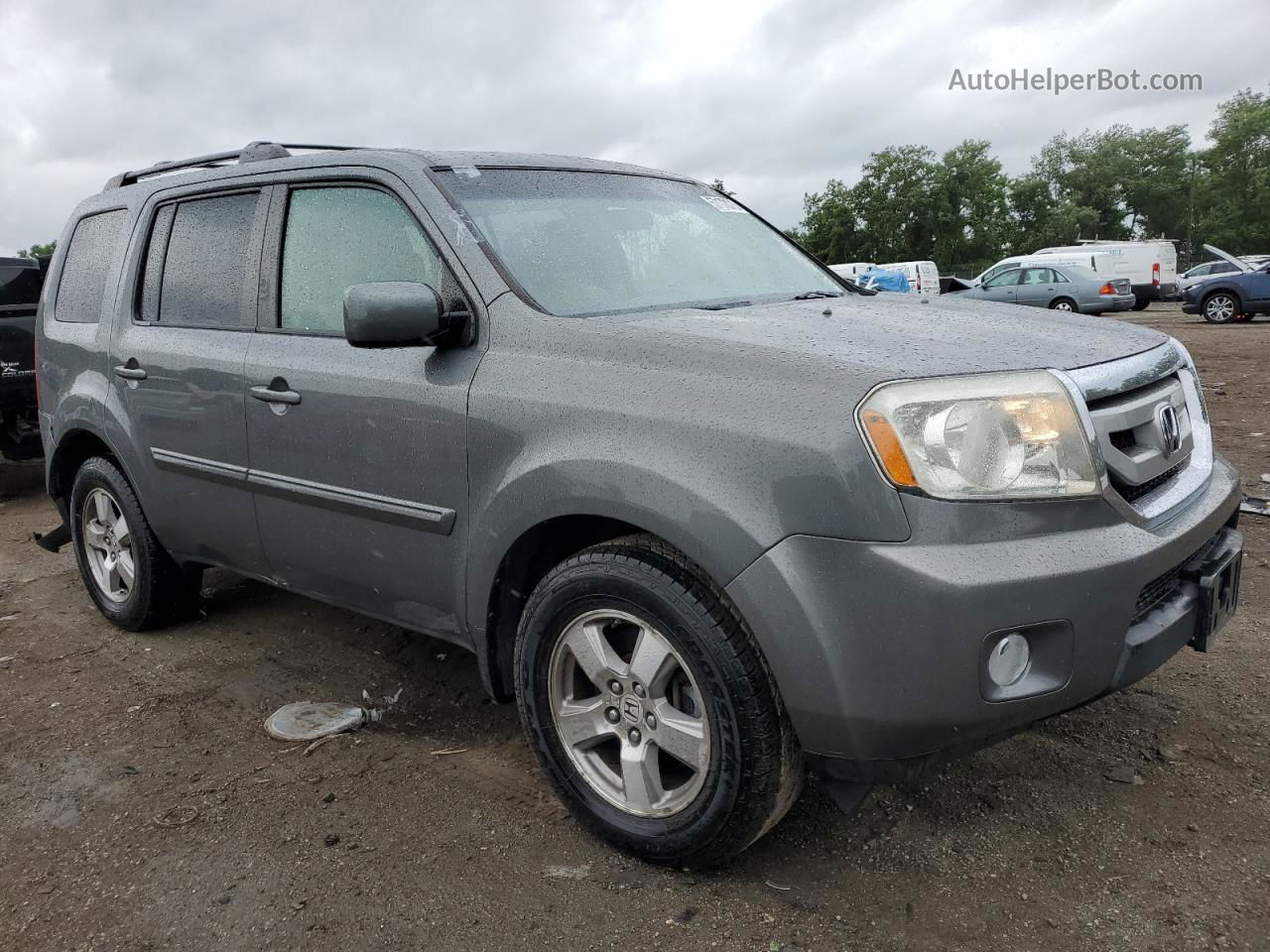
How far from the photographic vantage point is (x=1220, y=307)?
20172 millimetres

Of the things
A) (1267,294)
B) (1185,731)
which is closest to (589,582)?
(1185,731)

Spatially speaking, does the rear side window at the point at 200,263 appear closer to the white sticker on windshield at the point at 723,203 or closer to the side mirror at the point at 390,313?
the side mirror at the point at 390,313

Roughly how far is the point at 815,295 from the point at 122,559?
305cm

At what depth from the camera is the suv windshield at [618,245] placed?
2812 millimetres

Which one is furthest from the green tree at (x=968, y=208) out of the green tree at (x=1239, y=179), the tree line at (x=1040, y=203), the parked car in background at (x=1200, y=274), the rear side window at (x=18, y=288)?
the rear side window at (x=18, y=288)

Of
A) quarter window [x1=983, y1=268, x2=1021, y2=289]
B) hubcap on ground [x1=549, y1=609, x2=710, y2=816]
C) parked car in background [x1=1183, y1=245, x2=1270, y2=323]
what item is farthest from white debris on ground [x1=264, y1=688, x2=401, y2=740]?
quarter window [x1=983, y1=268, x2=1021, y2=289]

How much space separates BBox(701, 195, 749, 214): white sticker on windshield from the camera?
3.65 m

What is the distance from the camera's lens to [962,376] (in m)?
2.08

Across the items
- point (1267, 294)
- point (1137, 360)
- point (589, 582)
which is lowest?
point (1267, 294)

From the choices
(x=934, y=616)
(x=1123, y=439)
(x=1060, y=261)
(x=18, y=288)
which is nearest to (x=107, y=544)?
(x=934, y=616)

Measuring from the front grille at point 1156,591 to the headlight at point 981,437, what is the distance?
28 cm

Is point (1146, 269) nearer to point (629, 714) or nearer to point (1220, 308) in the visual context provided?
point (1220, 308)

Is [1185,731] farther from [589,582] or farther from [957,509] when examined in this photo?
[589,582]

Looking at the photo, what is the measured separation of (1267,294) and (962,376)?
69.0 ft
